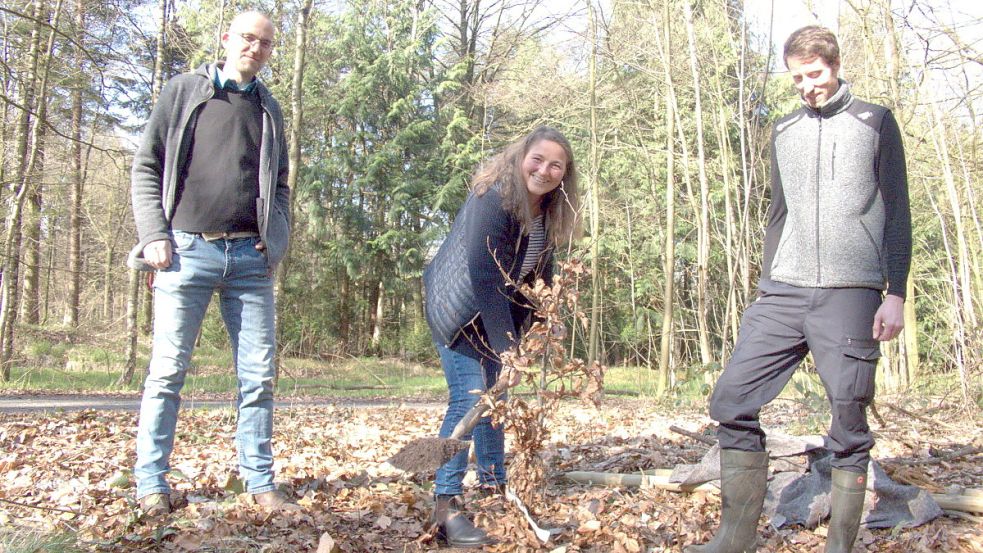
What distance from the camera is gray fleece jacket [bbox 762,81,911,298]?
8.68ft

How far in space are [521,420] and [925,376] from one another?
618 centimetres

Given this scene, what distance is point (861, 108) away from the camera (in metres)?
2.69

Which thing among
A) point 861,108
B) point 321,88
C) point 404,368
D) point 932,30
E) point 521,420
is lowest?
point 404,368

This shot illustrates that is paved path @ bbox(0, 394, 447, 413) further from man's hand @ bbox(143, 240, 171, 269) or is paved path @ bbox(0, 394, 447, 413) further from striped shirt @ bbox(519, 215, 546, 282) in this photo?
striped shirt @ bbox(519, 215, 546, 282)

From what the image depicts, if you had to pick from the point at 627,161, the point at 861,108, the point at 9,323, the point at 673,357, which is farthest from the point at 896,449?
the point at 627,161

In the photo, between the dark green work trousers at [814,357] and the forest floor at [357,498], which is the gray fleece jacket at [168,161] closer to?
the forest floor at [357,498]

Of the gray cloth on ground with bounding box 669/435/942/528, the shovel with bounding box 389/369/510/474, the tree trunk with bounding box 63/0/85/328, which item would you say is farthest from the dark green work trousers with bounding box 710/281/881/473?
the tree trunk with bounding box 63/0/85/328

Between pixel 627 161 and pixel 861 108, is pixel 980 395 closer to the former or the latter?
pixel 861 108

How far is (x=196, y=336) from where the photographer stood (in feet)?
10.7

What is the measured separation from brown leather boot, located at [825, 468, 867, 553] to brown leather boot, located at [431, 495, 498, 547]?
1.26 metres

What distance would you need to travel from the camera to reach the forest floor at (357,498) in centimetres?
284

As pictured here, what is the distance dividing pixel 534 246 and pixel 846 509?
151 cm

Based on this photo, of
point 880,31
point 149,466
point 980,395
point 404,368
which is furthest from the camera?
point 404,368

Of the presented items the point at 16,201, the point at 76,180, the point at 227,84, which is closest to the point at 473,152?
the point at 76,180
